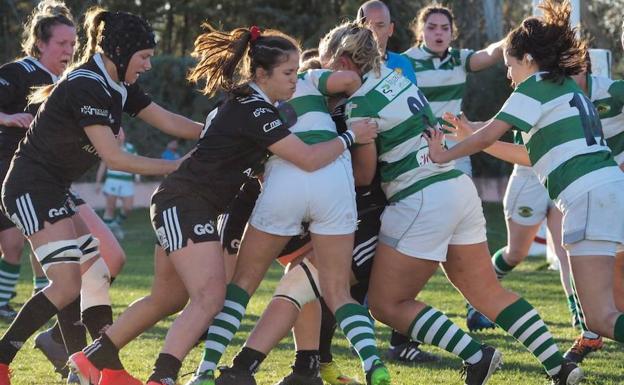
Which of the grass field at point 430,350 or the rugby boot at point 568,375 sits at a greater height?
the rugby boot at point 568,375

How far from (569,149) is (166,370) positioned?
210 centimetres

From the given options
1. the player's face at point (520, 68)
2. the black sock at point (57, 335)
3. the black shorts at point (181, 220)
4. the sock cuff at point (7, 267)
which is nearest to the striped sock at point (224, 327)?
the black shorts at point (181, 220)

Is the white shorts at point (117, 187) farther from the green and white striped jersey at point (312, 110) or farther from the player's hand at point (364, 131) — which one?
the player's hand at point (364, 131)

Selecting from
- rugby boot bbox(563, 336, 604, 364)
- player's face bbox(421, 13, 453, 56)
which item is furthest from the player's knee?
player's face bbox(421, 13, 453, 56)

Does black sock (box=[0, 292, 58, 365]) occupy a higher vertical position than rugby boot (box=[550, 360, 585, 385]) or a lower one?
higher

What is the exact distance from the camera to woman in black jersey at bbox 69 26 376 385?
481 centimetres

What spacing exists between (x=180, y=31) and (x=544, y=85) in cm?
2507

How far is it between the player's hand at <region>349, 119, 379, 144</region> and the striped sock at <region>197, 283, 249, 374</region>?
35.5 inches

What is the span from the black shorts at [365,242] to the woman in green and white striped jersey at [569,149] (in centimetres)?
52

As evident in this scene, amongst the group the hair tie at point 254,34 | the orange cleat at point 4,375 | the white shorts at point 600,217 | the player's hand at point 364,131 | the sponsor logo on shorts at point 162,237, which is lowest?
the orange cleat at point 4,375

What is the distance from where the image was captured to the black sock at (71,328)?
567 centimetres

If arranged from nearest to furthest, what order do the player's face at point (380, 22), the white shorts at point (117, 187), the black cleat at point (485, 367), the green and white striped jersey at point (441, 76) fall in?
the black cleat at point (485, 367) → the player's face at point (380, 22) → the green and white striped jersey at point (441, 76) → the white shorts at point (117, 187)

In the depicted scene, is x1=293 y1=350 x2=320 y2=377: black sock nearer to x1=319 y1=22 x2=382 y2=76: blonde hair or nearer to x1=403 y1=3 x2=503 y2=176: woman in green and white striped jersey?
x1=319 y1=22 x2=382 y2=76: blonde hair

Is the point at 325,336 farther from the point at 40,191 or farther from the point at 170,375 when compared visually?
the point at 40,191
